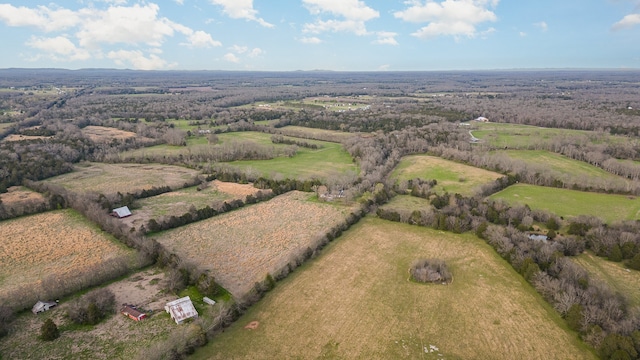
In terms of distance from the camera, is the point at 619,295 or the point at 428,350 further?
the point at 619,295

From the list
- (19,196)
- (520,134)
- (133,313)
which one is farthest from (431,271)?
(520,134)

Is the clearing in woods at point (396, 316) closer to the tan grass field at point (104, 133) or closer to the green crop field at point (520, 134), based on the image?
the green crop field at point (520, 134)

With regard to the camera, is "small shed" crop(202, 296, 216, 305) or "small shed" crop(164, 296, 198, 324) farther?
"small shed" crop(202, 296, 216, 305)

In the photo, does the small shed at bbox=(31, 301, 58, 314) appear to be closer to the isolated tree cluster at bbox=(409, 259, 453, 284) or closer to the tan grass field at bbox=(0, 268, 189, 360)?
the tan grass field at bbox=(0, 268, 189, 360)

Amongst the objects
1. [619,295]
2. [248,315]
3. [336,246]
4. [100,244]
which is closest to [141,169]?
[100,244]

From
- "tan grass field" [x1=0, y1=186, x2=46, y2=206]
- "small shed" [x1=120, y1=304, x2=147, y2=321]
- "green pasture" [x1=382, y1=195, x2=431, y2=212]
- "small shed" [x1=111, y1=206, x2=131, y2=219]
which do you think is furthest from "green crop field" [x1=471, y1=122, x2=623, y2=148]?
"tan grass field" [x1=0, y1=186, x2=46, y2=206]

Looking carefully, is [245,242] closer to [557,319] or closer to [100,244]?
[100,244]
